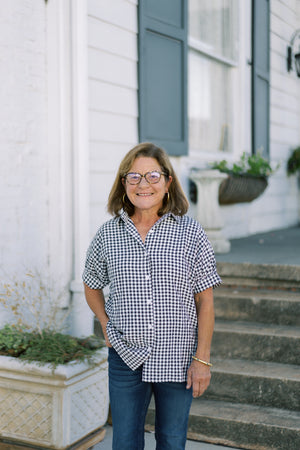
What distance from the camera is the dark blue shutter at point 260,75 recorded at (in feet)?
20.3

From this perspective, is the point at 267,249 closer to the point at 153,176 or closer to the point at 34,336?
the point at 34,336

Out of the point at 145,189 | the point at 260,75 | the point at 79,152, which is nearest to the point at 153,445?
the point at 145,189

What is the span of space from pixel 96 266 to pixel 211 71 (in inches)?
158

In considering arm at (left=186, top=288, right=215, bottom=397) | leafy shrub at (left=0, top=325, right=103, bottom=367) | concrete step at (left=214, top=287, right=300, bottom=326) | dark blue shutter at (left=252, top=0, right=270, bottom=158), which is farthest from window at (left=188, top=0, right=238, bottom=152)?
arm at (left=186, top=288, right=215, bottom=397)

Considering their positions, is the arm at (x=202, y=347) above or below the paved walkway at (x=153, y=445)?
above

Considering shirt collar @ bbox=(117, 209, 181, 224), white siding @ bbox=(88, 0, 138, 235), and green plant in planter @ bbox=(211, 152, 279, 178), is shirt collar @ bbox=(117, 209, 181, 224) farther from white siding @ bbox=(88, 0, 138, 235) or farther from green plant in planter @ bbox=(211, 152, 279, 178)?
green plant in planter @ bbox=(211, 152, 279, 178)


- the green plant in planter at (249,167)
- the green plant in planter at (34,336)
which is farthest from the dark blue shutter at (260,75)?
the green plant in planter at (34,336)

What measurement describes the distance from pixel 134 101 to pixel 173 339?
260 centimetres

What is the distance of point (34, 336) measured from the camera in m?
3.05

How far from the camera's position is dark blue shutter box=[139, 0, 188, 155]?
4289 mm

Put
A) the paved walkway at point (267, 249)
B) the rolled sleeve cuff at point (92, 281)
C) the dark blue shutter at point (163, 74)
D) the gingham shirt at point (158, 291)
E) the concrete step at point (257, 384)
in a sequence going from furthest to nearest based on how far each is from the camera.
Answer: the dark blue shutter at point (163, 74) < the paved walkway at point (267, 249) < the concrete step at point (257, 384) < the rolled sleeve cuff at point (92, 281) < the gingham shirt at point (158, 291)

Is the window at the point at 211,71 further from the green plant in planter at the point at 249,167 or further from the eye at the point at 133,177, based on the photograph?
the eye at the point at 133,177

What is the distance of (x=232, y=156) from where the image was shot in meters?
5.96

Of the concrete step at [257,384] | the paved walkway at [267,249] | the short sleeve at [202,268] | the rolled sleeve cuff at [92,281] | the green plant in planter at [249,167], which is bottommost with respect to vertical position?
the concrete step at [257,384]
